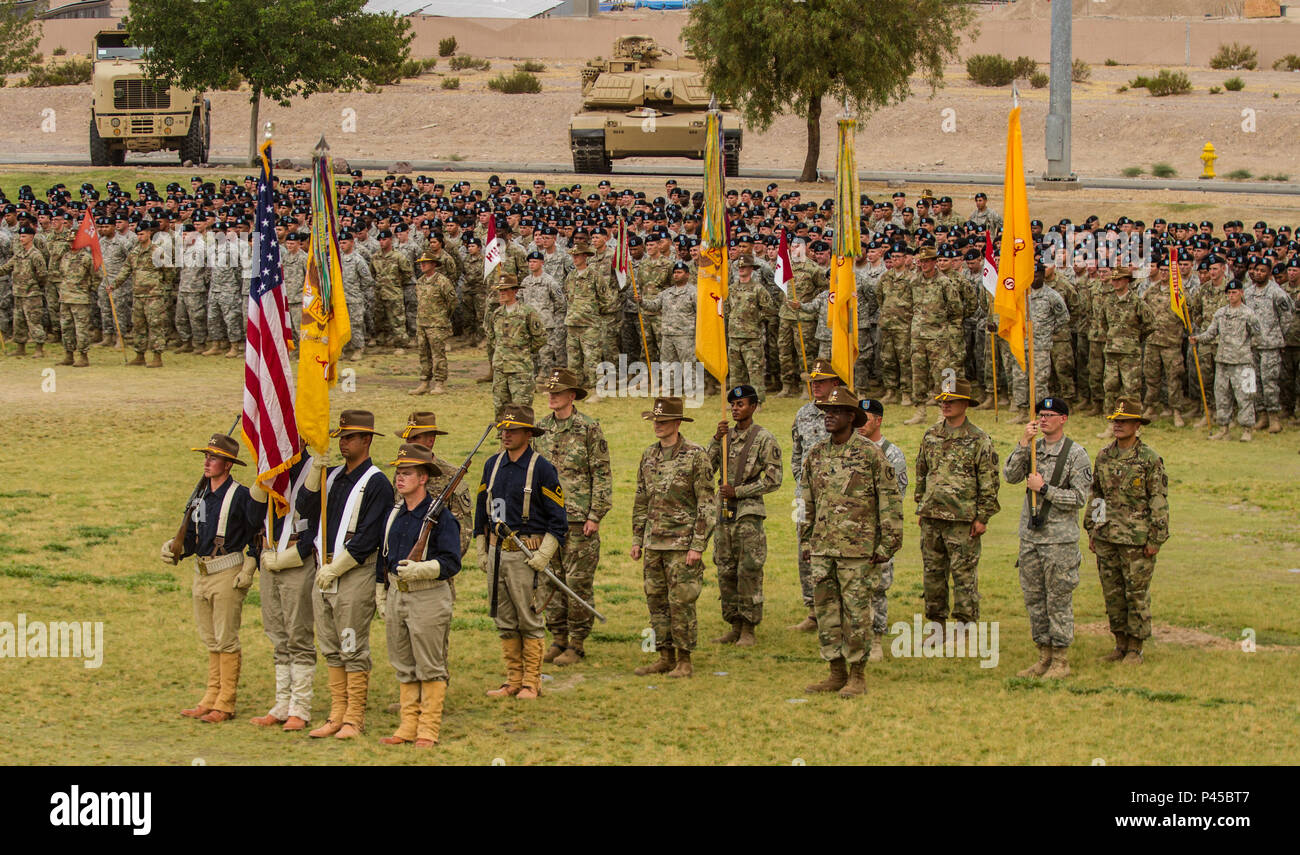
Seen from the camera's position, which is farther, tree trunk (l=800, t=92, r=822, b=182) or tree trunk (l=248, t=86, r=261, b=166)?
tree trunk (l=248, t=86, r=261, b=166)

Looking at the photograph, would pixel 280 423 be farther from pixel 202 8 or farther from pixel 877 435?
pixel 202 8

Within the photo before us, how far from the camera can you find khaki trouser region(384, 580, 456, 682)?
10.1m

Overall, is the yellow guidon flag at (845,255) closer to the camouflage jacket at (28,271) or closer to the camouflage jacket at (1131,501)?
the camouflage jacket at (1131,501)

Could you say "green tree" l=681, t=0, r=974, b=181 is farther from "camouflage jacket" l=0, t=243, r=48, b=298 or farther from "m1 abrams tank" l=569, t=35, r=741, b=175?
"camouflage jacket" l=0, t=243, r=48, b=298

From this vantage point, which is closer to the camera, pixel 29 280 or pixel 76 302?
pixel 76 302

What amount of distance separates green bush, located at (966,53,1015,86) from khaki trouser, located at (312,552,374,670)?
2145 inches

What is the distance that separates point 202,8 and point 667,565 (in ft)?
115

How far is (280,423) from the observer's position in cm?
1066

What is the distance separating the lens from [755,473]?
12.5 metres

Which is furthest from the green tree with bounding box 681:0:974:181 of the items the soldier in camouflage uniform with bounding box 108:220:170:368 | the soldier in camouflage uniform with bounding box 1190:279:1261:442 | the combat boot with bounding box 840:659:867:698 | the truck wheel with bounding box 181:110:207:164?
the combat boot with bounding box 840:659:867:698

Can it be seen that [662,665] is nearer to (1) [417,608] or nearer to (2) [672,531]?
(2) [672,531]

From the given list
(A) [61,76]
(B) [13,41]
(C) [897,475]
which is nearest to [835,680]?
(C) [897,475]

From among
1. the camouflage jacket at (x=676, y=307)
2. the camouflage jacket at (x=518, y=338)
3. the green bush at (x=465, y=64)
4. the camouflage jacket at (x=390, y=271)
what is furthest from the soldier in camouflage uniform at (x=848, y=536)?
the green bush at (x=465, y=64)

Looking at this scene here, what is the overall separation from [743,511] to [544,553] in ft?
6.83
